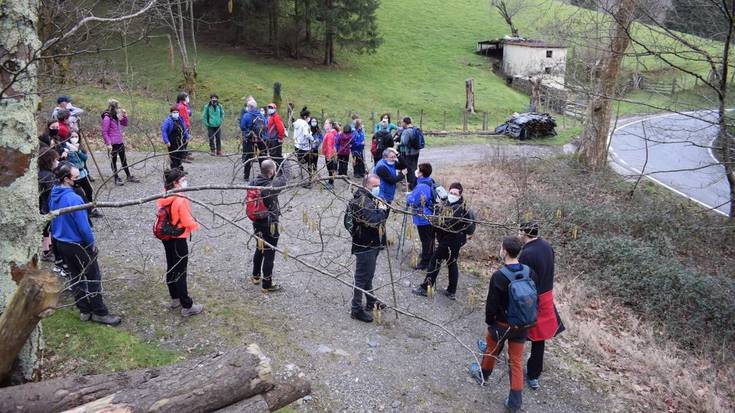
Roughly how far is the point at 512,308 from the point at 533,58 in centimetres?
4032

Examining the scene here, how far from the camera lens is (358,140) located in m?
12.5

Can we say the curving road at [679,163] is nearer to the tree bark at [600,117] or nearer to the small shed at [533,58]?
the tree bark at [600,117]

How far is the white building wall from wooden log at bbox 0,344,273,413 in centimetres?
4027

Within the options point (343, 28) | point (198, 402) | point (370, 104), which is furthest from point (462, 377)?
point (343, 28)

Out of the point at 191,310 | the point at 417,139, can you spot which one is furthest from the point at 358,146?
the point at 191,310

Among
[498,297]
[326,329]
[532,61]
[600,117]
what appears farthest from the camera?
[532,61]

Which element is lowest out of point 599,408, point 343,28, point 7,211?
point 599,408

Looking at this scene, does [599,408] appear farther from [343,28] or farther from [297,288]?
[343,28]

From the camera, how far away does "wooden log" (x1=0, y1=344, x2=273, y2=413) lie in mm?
3574

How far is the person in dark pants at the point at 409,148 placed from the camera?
1139cm

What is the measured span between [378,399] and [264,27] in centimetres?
3504

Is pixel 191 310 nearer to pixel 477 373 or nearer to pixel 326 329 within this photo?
pixel 326 329

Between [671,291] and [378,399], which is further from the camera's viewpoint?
[671,291]

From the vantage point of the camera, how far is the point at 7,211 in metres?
3.79
